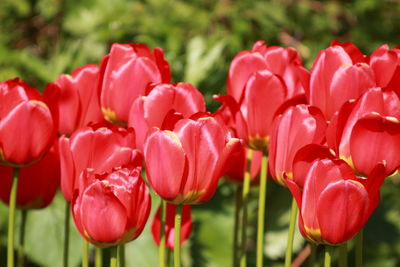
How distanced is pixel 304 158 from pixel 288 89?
185mm

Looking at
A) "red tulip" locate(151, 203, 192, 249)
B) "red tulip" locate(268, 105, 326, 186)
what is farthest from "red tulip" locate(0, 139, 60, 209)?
"red tulip" locate(268, 105, 326, 186)

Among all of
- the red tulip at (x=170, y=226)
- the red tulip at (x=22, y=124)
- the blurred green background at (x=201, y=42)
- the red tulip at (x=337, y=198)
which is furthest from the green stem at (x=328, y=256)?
the blurred green background at (x=201, y=42)

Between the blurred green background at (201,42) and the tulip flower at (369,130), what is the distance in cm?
75

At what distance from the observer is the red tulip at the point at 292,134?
77cm

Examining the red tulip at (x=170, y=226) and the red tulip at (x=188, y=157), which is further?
the red tulip at (x=170, y=226)

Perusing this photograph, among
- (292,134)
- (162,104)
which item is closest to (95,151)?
(162,104)

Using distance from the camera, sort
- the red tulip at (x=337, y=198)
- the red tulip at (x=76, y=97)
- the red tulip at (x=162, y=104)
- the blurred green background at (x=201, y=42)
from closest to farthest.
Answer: the red tulip at (x=337, y=198) → the red tulip at (x=162, y=104) → the red tulip at (x=76, y=97) → the blurred green background at (x=201, y=42)

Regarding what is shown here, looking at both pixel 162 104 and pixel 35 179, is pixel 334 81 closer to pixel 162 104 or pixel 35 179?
pixel 162 104

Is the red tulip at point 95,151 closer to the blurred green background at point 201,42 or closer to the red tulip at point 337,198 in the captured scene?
the red tulip at point 337,198

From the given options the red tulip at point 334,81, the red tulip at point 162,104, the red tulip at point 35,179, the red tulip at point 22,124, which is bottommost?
the red tulip at point 35,179

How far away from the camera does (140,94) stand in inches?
34.4

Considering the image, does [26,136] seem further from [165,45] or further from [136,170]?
[165,45]

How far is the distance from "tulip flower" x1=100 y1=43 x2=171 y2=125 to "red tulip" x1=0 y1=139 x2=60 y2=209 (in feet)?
0.34

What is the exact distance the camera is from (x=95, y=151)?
0.78m
